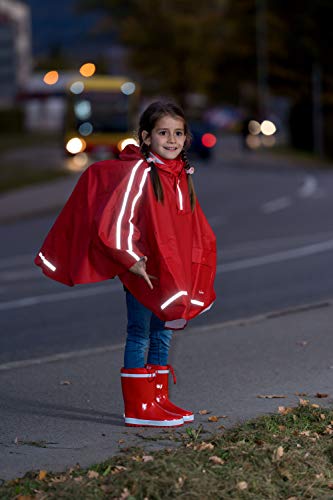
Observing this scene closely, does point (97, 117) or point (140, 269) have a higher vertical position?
point (140, 269)

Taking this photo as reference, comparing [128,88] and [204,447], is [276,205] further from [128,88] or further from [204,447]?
[128,88]

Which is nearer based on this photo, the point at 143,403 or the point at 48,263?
the point at 48,263

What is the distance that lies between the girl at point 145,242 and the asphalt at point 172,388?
353 mm

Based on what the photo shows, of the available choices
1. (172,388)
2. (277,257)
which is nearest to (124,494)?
(172,388)

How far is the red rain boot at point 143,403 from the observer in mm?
5844

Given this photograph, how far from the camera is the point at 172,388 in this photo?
22.6ft

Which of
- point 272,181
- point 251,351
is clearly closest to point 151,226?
point 251,351

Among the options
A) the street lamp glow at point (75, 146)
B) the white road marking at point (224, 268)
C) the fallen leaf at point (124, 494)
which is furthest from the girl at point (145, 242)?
the street lamp glow at point (75, 146)

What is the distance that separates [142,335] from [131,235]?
599 millimetres

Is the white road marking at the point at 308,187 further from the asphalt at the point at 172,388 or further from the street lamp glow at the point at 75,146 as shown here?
the asphalt at the point at 172,388

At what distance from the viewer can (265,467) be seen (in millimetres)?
4875

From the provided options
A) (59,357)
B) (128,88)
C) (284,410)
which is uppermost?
(284,410)

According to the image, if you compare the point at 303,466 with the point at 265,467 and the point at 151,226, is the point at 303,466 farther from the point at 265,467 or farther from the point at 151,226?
the point at 151,226

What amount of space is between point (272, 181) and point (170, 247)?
94.0 feet
